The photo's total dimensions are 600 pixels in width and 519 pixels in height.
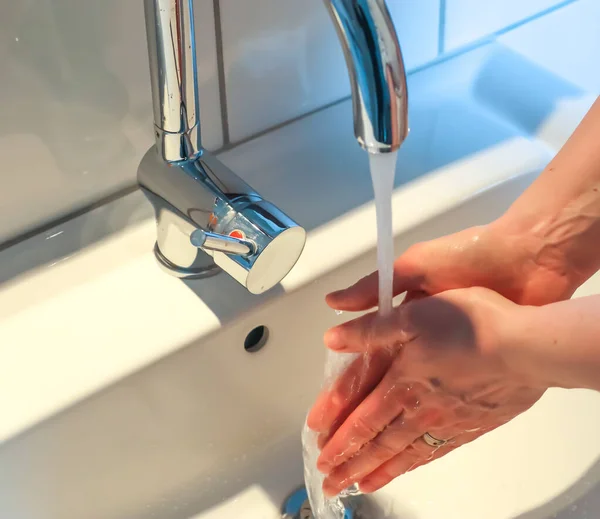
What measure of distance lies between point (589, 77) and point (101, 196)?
0.41 m

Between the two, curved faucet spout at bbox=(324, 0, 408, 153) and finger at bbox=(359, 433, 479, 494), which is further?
finger at bbox=(359, 433, 479, 494)

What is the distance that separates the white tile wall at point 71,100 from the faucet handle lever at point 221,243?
109mm

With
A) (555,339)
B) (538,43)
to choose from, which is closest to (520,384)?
(555,339)

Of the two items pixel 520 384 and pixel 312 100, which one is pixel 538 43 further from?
pixel 520 384

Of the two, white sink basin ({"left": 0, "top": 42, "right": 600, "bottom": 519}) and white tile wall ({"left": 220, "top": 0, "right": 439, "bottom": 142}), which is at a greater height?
white tile wall ({"left": 220, "top": 0, "right": 439, "bottom": 142})

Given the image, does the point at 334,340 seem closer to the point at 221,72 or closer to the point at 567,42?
the point at 221,72

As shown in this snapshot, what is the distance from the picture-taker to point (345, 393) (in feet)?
1.53

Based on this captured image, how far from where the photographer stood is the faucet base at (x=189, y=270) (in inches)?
18.0

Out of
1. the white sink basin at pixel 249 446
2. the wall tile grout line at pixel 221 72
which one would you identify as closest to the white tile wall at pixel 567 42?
the white sink basin at pixel 249 446

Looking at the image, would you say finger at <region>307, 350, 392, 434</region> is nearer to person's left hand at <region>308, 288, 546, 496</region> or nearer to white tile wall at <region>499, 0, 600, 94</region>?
person's left hand at <region>308, 288, 546, 496</region>

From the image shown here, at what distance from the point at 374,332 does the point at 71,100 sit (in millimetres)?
215

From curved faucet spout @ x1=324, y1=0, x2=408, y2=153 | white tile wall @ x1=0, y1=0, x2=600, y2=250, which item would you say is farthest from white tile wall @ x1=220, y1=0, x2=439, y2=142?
curved faucet spout @ x1=324, y1=0, x2=408, y2=153

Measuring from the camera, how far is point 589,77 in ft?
2.07

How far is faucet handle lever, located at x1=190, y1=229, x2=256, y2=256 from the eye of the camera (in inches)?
15.2
